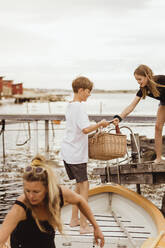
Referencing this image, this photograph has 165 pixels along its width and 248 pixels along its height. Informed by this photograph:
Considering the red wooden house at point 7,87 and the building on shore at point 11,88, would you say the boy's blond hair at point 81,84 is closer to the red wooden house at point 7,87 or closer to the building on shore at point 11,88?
the building on shore at point 11,88

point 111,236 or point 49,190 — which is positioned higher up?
point 49,190

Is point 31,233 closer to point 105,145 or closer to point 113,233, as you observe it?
point 113,233

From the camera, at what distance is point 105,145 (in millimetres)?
5055

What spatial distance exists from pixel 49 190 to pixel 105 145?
2413 mm

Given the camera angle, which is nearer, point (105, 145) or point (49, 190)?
point (49, 190)

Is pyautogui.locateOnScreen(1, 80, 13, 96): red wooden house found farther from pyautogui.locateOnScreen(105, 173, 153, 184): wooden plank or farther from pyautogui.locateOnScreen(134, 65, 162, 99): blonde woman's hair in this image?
pyautogui.locateOnScreen(134, 65, 162, 99): blonde woman's hair

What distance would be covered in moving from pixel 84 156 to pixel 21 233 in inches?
78.9

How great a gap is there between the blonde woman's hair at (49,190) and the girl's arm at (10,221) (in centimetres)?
7

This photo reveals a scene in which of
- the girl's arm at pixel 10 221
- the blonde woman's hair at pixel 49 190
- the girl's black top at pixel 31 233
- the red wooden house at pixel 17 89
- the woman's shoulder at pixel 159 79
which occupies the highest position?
the red wooden house at pixel 17 89

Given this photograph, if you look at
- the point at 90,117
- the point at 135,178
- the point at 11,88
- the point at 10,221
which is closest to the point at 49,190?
the point at 10,221

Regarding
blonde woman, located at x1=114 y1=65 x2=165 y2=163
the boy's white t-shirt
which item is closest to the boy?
the boy's white t-shirt

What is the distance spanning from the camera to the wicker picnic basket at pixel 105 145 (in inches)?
199

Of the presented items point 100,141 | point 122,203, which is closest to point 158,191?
point 122,203

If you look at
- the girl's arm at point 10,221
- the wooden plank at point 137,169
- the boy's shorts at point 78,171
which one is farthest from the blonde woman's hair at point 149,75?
the girl's arm at point 10,221
